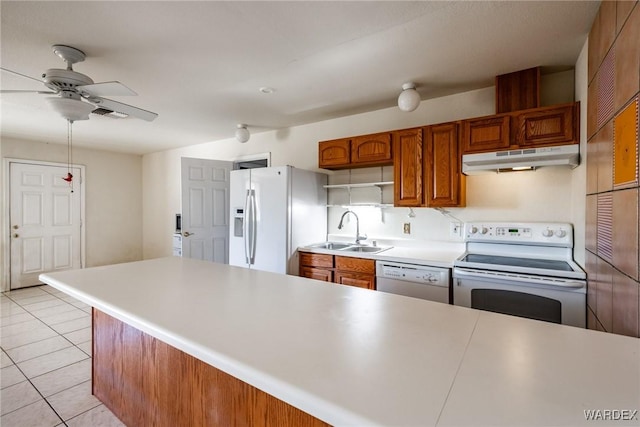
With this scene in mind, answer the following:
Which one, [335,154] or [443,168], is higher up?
[335,154]

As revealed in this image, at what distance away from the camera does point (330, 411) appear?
58cm

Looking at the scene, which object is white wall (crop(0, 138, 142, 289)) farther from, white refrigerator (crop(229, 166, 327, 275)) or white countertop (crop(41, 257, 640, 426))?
white countertop (crop(41, 257, 640, 426))

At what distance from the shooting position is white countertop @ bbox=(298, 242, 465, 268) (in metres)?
2.34

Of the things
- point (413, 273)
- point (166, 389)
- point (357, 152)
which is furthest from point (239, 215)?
point (166, 389)

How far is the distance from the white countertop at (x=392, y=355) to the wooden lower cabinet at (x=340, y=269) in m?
1.38

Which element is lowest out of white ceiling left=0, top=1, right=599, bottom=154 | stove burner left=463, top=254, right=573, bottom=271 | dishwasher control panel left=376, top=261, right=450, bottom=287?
dishwasher control panel left=376, top=261, right=450, bottom=287

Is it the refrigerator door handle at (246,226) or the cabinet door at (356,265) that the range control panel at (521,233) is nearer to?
the cabinet door at (356,265)

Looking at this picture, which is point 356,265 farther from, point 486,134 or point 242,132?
point 242,132

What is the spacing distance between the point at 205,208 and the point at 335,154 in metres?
2.08

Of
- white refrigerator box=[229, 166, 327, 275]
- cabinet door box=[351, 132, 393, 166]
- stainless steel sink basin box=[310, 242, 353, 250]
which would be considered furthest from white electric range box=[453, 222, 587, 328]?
white refrigerator box=[229, 166, 327, 275]

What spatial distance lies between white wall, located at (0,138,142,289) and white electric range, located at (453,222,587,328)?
19.8 feet

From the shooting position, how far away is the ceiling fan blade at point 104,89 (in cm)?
185

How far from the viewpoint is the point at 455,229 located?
9.06ft

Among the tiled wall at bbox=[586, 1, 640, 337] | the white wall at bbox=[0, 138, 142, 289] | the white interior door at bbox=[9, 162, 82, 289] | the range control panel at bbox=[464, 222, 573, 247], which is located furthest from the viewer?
the white wall at bbox=[0, 138, 142, 289]
